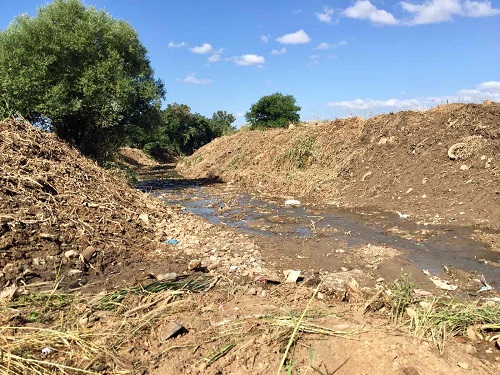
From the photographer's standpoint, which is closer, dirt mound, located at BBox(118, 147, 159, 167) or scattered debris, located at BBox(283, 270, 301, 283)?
scattered debris, located at BBox(283, 270, 301, 283)

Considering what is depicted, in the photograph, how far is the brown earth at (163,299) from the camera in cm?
291

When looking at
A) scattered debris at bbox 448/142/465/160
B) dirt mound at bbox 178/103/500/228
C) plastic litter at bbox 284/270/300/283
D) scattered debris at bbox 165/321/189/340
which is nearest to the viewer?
scattered debris at bbox 165/321/189/340

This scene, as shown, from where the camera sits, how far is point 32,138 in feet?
27.6

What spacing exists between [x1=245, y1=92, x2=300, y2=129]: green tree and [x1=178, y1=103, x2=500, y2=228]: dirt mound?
1159cm

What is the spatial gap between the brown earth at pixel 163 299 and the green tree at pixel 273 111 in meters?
23.2

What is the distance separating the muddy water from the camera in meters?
6.09

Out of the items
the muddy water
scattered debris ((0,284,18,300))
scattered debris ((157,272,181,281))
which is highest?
scattered debris ((0,284,18,300))

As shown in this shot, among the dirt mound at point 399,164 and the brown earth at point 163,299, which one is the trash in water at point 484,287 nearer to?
the brown earth at point 163,299

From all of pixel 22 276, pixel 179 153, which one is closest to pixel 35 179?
pixel 22 276

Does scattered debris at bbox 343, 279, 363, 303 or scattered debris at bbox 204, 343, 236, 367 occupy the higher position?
scattered debris at bbox 204, 343, 236, 367

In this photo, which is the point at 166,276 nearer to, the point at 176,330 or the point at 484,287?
the point at 176,330

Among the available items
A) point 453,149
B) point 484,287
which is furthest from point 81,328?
point 453,149

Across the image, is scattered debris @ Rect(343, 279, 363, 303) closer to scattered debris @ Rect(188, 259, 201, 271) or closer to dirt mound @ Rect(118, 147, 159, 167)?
scattered debris @ Rect(188, 259, 201, 271)

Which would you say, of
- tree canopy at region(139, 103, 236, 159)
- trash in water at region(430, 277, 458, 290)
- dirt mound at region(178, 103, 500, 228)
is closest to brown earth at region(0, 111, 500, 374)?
trash in water at region(430, 277, 458, 290)
